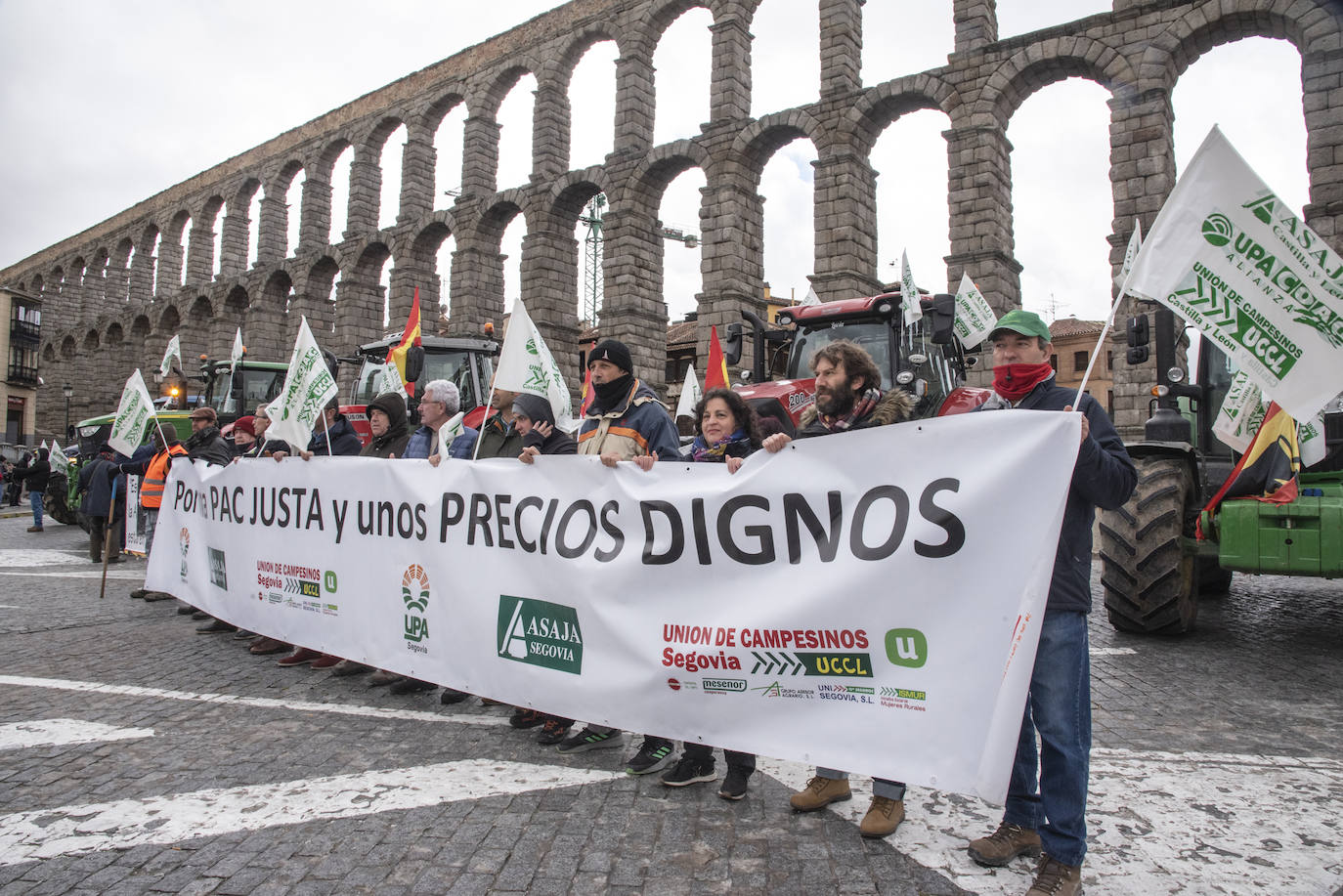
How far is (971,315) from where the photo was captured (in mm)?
11602

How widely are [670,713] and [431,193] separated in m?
31.8

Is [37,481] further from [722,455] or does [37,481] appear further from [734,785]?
[734,785]

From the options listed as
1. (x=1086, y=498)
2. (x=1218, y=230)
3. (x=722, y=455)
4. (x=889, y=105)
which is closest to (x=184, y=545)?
(x=722, y=455)

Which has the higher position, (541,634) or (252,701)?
(541,634)

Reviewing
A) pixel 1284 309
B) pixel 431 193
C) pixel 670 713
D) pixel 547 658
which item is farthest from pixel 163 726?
pixel 431 193

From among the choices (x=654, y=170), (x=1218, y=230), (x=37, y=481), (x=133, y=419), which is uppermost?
(x=654, y=170)

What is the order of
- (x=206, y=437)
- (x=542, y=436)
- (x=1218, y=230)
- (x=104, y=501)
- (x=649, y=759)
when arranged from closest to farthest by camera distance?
(x=1218, y=230), (x=649, y=759), (x=542, y=436), (x=206, y=437), (x=104, y=501)

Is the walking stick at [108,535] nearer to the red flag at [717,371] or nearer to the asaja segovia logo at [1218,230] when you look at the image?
the red flag at [717,371]

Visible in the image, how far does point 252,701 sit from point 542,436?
2137 millimetres

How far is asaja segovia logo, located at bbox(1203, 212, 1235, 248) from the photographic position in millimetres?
2730

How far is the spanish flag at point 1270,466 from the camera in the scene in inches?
196

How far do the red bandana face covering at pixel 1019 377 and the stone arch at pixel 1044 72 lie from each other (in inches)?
745

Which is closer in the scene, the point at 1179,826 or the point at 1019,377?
the point at 1019,377

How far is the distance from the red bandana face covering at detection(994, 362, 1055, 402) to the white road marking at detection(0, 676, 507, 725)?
2881mm
